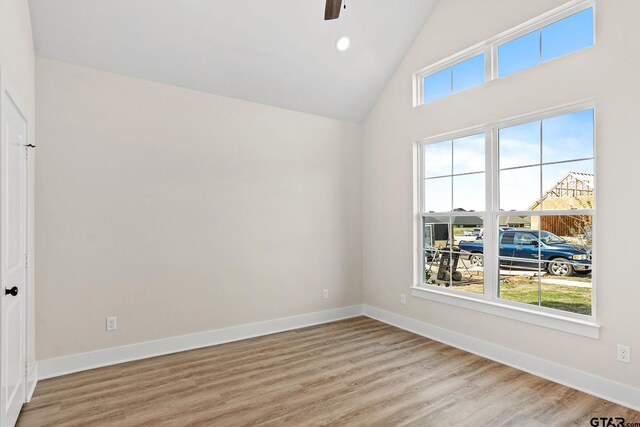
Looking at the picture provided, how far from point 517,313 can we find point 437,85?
268cm

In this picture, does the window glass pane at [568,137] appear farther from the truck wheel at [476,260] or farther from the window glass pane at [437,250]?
the window glass pane at [437,250]

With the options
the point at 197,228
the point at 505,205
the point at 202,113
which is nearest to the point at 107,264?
the point at 197,228

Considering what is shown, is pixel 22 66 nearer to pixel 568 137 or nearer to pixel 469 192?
pixel 469 192

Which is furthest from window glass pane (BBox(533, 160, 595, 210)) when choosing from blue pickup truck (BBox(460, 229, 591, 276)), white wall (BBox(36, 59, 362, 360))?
white wall (BBox(36, 59, 362, 360))

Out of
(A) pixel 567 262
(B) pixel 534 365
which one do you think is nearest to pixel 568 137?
(A) pixel 567 262

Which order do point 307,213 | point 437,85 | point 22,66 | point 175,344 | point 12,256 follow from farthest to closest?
1. point 307,213
2. point 437,85
3. point 175,344
4. point 22,66
5. point 12,256

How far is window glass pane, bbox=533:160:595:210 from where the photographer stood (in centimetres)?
296

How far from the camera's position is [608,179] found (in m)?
2.76

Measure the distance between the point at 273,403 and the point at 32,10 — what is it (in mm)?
3691

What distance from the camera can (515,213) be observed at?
3.45 m

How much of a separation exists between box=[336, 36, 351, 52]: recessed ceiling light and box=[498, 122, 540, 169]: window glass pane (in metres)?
1.95

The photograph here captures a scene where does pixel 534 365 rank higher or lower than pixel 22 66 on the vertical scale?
lower

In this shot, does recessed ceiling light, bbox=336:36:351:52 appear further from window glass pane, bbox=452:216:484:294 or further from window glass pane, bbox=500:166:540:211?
window glass pane, bbox=452:216:484:294

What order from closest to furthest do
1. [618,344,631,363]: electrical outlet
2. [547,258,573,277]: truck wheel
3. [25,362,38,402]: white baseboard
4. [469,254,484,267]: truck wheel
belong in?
[618,344,631,363]: electrical outlet
[25,362,38,402]: white baseboard
[547,258,573,277]: truck wheel
[469,254,484,267]: truck wheel
